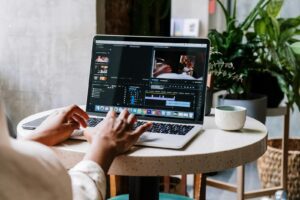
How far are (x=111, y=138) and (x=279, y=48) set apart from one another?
144 centimetres

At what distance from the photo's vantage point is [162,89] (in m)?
1.44

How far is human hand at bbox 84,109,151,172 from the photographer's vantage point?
1.04 m

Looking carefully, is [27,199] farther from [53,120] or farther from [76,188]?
[53,120]

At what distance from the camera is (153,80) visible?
57.2 inches

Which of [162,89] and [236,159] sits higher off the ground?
[162,89]

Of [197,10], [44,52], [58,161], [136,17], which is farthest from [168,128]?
[197,10]

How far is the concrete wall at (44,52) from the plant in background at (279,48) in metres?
0.88

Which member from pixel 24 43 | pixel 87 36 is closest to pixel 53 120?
pixel 87 36

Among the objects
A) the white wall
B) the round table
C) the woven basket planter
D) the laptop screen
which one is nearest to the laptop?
the laptop screen

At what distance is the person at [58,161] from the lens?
2.25 ft

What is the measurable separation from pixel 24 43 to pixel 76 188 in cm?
155

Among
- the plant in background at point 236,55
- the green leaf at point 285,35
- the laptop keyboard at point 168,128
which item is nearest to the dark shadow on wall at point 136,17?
the plant in background at point 236,55

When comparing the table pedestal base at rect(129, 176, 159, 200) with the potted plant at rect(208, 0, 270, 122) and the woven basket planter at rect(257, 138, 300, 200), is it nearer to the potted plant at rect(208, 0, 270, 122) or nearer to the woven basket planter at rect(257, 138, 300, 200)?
the potted plant at rect(208, 0, 270, 122)

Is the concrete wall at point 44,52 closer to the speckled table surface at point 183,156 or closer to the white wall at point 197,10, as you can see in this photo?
the speckled table surface at point 183,156
